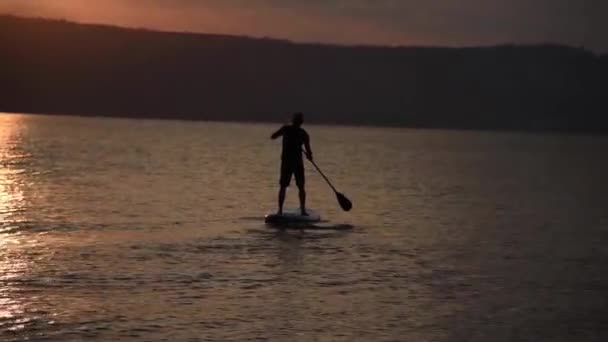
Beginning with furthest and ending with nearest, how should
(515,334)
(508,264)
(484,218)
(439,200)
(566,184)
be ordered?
(566,184) < (439,200) < (484,218) < (508,264) < (515,334)

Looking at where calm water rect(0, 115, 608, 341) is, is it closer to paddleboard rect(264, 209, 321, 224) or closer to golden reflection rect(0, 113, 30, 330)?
golden reflection rect(0, 113, 30, 330)

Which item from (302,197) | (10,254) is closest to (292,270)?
(10,254)

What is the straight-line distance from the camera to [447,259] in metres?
16.0

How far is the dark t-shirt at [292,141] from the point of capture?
19688 mm

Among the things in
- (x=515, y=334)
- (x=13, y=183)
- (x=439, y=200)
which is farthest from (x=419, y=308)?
(x=13, y=183)

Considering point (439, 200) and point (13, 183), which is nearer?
point (439, 200)

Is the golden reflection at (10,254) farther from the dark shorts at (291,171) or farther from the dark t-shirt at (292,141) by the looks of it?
the dark t-shirt at (292,141)

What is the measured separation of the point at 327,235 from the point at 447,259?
9.43 ft

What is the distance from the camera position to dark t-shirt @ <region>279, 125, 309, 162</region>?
19.7 meters

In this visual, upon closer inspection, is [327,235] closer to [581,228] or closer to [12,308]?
[581,228]

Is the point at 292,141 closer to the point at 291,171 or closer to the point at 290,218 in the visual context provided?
the point at 291,171

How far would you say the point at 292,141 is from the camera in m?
19.8

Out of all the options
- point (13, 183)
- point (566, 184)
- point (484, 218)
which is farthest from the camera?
point (566, 184)

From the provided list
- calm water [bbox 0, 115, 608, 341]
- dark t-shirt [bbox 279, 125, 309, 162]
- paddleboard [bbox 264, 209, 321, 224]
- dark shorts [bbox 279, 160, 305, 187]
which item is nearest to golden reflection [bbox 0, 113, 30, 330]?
calm water [bbox 0, 115, 608, 341]
